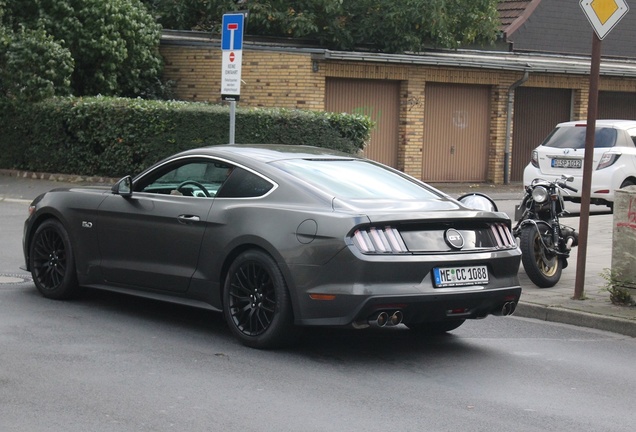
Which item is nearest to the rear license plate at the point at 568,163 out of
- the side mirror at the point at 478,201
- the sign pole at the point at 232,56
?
the sign pole at the point at 232,56

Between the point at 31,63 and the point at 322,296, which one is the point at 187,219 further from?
the point at 31,63

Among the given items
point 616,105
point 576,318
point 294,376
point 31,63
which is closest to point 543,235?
point 576,318

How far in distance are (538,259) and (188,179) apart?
3.84 metres

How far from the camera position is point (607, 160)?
19.1 meters

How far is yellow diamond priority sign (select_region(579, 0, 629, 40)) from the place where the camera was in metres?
9.78

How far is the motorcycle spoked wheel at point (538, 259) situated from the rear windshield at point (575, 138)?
27.1 ft

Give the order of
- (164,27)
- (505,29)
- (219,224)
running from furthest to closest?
(505,29), (164,27), (219,224)

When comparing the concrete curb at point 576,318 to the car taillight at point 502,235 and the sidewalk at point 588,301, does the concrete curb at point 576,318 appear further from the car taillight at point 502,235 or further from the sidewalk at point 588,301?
the car taillight at point 502,235

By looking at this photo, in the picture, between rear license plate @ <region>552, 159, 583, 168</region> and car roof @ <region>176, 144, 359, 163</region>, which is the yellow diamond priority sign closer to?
car roof @ <region>176, 144, 359, 163</region>

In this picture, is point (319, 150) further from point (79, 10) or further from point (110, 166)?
point (79, 10)

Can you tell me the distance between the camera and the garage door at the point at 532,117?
28766 mm

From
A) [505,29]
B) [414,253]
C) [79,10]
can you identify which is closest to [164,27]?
[79,10]

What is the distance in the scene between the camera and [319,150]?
29.7ft

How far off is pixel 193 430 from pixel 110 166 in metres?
16.1
